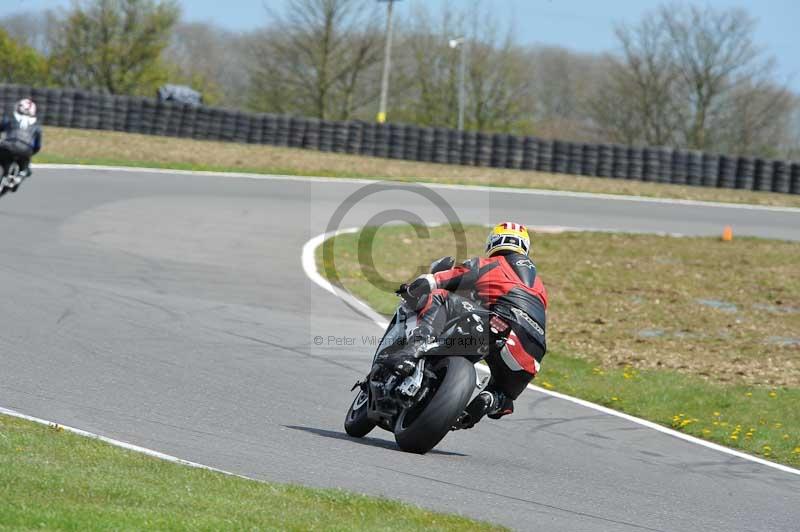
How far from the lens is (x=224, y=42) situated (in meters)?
104

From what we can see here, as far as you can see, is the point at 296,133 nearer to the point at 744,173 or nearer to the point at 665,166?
the point at 665,166

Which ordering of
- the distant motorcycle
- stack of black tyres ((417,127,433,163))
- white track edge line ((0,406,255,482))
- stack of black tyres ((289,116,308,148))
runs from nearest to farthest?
white track edge line ((0,406,255,482))
the distant motorcycle
stack of black tyres ((417,127,433,163))
stack of black tyres ((289,116,308,148))

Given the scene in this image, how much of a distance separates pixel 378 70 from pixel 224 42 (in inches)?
1809

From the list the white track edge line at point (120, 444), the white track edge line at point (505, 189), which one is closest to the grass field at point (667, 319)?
the white track edge line at point (120, 444)

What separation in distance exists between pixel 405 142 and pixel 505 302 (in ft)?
86.8

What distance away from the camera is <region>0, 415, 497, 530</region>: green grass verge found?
5.09 meters

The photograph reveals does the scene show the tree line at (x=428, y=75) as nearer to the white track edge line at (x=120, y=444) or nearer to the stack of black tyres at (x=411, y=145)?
the stack of black tyres at (x=411, y=145)

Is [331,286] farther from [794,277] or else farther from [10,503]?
[10,503]

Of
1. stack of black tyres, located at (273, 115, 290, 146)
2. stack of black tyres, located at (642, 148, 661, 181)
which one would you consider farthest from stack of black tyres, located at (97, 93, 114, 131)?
stack of black tyres, located at (642, 148, 661, 181)

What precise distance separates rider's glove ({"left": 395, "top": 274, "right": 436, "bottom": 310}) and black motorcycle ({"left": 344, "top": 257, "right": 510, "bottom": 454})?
0.11 metres

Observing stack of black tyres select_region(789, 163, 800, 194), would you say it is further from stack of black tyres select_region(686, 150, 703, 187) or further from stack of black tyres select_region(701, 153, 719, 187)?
stack of black tyres select_region(686, 150, 703, 187)

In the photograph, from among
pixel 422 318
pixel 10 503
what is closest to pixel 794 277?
pixel 422 318

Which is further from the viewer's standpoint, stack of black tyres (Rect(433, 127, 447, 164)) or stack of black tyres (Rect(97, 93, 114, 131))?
stack of black tyres (Rect(97, 93, 114, 131))

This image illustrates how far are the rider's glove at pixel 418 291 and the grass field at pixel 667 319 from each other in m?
3.66
